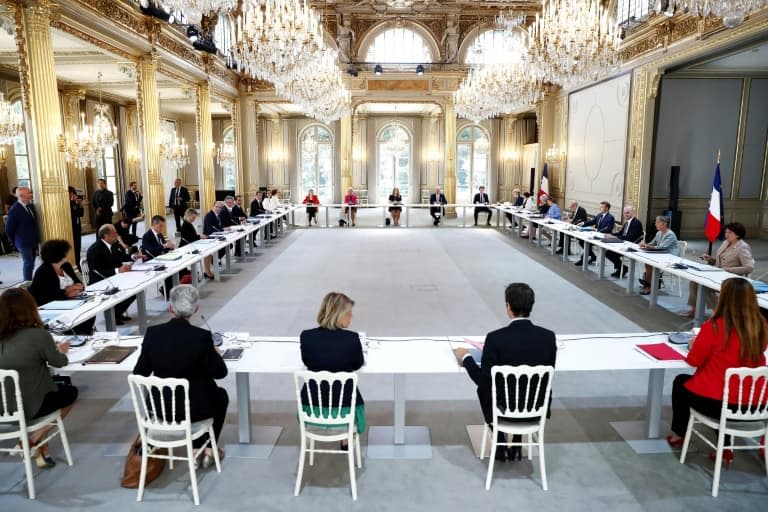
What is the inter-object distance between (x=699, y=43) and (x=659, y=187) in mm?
4248

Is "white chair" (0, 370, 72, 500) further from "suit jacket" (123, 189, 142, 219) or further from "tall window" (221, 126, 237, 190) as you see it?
"tall window" (221, 126, 237, 190)

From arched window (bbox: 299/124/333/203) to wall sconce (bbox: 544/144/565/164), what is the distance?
940 centimetres

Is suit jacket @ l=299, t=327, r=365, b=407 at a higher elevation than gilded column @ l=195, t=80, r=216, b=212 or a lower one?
lower

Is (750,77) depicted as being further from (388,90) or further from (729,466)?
(729,466)

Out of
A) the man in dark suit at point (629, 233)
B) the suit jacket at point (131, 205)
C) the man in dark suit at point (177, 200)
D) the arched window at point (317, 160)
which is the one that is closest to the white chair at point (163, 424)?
the man in dark suit at point (629, 233)

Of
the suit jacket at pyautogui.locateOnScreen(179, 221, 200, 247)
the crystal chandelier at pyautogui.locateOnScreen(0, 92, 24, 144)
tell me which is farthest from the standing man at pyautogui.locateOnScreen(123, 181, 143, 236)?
the suit jacket at pyautogui.locateOnScreen(179, 221, 200, 247)

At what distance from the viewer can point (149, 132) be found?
1087cm

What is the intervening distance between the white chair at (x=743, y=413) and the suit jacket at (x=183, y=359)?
115 inches

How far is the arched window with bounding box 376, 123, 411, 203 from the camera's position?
74.7 feet

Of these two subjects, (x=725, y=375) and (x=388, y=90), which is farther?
(x=388, y=90)

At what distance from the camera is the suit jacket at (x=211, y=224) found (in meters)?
10.2

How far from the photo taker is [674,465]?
137 inches

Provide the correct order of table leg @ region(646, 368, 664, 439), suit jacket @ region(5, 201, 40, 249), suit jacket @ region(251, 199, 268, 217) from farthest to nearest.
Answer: suit jacket @ region(251, 199, 268, 217) → suit jacket @ region(5, 201, 40, 249) → table leg @ region(646, 368, 664, 439)

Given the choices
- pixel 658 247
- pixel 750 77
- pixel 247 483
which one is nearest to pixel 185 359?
pixel 247 483
